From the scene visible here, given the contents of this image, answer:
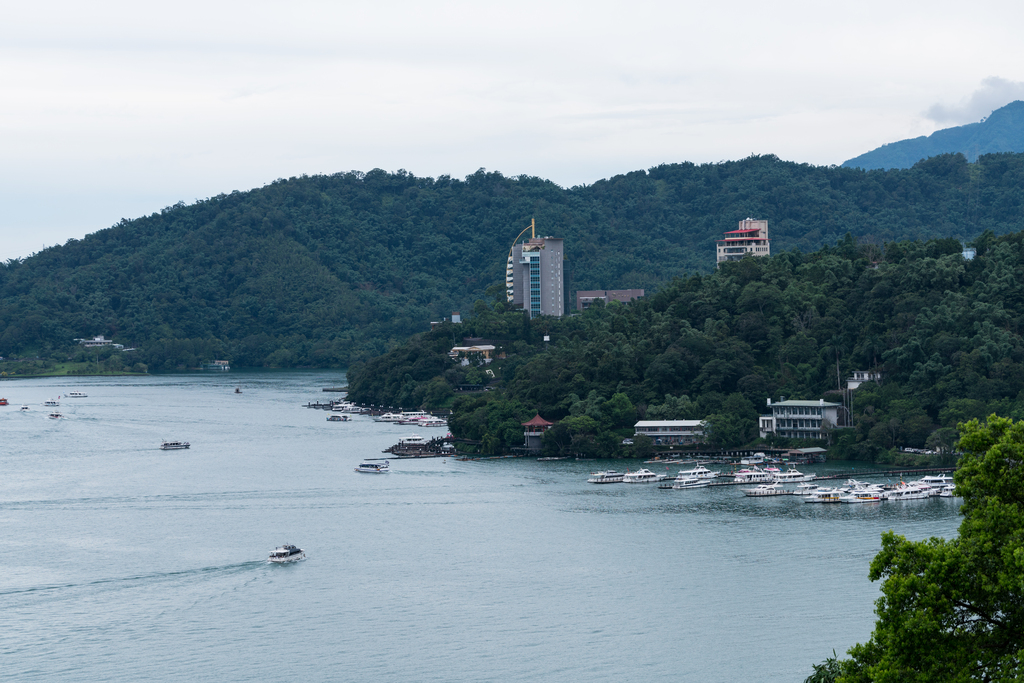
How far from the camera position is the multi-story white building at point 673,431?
151ft

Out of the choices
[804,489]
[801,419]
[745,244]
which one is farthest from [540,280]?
[804,489]

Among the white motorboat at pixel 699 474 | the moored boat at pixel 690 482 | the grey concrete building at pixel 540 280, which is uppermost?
the grey concrete building at pixel 540 280

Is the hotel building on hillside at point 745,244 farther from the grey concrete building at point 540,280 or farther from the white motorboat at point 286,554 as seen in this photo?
the white motorboat at point 286,554

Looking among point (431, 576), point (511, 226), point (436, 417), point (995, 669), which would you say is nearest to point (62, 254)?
point (511, 226)

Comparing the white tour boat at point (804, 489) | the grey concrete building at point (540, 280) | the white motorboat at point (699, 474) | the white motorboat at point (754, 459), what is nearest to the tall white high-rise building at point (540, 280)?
the grey concrete building at point (540, 280)

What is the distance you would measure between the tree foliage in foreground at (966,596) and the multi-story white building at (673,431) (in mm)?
35356

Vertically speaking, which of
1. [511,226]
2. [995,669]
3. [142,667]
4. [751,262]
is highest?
[511,226]

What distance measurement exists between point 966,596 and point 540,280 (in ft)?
247

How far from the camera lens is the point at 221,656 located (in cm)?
2141

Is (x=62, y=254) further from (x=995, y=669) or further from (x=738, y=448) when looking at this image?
(x=995, y=669)

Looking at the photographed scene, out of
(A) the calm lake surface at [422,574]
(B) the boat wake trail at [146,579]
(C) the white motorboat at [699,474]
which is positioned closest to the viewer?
(A) the calm lake surface at [422,574]

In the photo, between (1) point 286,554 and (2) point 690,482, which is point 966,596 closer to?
(1) point 286,554

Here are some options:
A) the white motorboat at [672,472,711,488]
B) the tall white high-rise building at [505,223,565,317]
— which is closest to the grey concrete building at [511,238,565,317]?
the tall white high-rise building at [505,223,565,317]

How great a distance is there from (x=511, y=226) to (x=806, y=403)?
91874 mm
